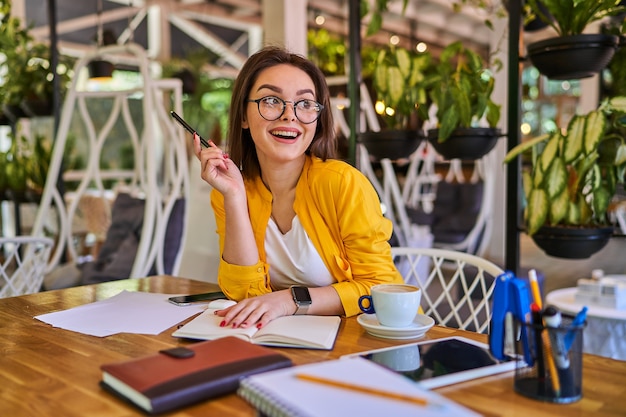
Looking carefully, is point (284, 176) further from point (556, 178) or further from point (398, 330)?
point (556, 178)

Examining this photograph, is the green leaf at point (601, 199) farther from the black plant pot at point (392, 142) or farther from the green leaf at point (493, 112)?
the black plant pot at point (392, 142)

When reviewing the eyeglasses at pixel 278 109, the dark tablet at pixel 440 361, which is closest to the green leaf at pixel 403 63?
the eyeglasses at pixel 278 109

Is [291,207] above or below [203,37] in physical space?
below

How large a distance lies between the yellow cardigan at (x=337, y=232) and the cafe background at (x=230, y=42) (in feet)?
6.09

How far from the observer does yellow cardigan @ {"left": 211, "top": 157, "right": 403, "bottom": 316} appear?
5.08 ft

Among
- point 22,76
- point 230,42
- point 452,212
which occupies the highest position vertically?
point 230,42

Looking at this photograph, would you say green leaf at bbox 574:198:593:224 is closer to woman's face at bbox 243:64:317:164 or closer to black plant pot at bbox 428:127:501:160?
black plant pot at bbox 428:127:501:160

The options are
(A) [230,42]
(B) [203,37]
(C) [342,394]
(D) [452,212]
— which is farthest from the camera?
(A) [230,42]

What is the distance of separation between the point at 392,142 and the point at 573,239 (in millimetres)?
821

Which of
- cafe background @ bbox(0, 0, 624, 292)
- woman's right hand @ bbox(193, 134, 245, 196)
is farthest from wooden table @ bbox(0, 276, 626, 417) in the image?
cafe background @ bbox(0, 0, 624, 292)

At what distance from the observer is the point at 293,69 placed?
1647 mm

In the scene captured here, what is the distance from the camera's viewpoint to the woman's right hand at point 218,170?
1.52 m

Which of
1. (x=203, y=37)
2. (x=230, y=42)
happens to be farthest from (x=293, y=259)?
(x=230, y=42)

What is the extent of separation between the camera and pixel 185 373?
90cm
